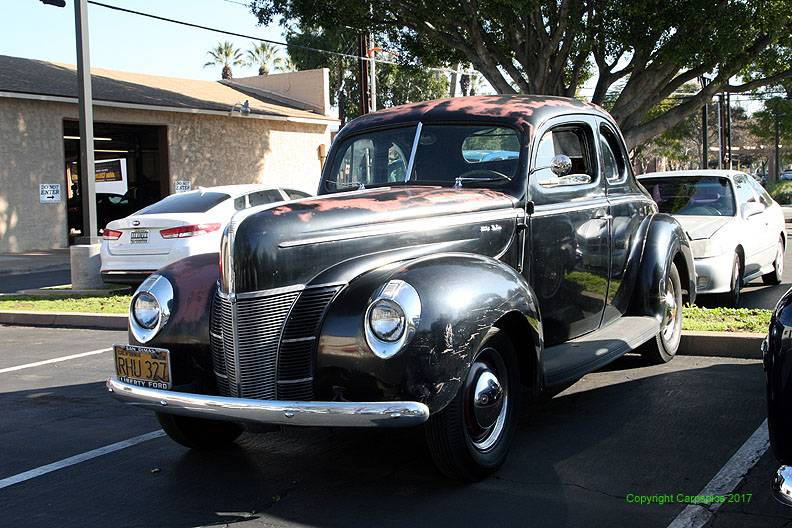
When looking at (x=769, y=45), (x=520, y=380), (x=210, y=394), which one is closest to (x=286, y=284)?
(x=210, y=394)

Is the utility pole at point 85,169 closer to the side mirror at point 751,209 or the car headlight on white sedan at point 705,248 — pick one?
the car headlight on white sedan at point 705,248

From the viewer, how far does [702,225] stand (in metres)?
9.58

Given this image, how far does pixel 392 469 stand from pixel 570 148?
Answer: 2680 millimetres

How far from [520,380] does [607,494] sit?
2.68ft

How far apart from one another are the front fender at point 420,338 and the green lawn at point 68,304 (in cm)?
709

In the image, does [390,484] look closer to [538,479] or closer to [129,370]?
[538,479]

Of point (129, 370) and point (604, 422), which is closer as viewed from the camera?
point (129, 370)

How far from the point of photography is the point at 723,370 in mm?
6727

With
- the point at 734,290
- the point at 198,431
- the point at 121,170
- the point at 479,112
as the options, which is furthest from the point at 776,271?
the point at 121,170

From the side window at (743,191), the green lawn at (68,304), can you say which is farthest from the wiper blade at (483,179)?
the green lawn at (68,304)

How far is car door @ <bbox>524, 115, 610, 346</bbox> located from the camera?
5.46 m

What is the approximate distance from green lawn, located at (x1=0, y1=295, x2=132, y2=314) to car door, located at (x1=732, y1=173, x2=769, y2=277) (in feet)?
23.7

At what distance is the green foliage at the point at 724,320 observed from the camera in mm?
7568

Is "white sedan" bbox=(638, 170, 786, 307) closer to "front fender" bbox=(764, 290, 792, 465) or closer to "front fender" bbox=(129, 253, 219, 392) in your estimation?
"front fender" bbox=(764, 290, 792, 465)
